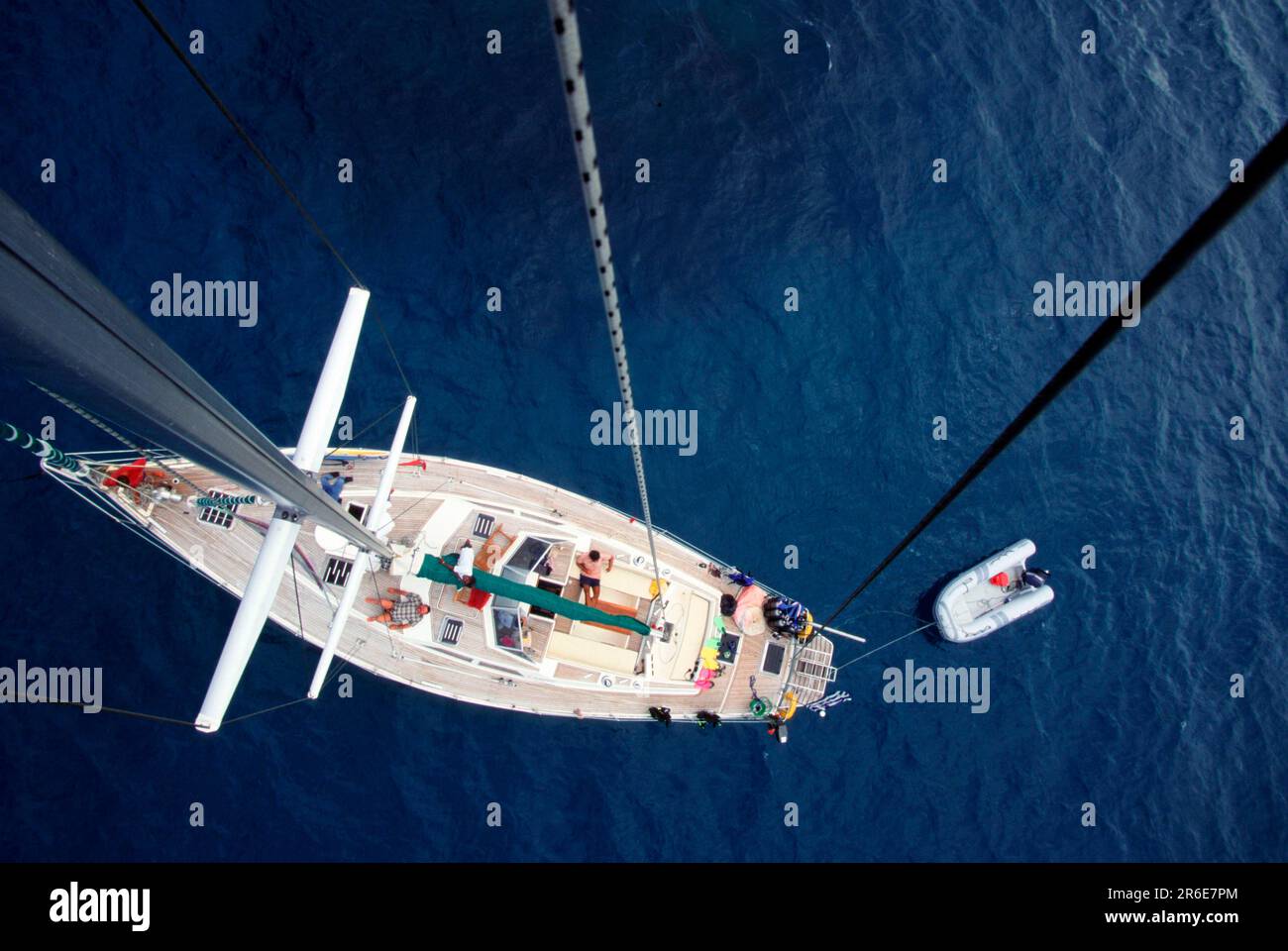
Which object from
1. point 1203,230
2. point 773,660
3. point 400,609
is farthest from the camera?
point 773,660

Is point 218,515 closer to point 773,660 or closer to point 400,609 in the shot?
point 400,609

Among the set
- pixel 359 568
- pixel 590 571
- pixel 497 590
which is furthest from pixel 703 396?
pixel 359 568

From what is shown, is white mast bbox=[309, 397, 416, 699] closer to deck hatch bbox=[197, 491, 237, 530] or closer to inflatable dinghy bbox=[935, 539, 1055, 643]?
deck hatch bbox=[197, 491, 237, 530]

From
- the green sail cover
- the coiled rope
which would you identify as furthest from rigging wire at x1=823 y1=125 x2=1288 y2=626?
the green sail cover

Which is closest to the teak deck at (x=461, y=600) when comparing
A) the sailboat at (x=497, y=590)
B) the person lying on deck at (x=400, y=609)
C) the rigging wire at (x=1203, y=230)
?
the sailboat at (x=497, y=590)

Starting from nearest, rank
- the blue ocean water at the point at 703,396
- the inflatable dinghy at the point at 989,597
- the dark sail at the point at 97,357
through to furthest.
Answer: the dark sail at the point at 97,357
the blue ocean water at the point at 703,396
the inflatable dinghy at the point at 989,597

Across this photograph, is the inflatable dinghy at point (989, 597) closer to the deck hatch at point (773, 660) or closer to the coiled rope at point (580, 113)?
the deck hatch at point (773, 660)

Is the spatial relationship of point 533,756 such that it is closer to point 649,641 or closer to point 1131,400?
point 649,641
